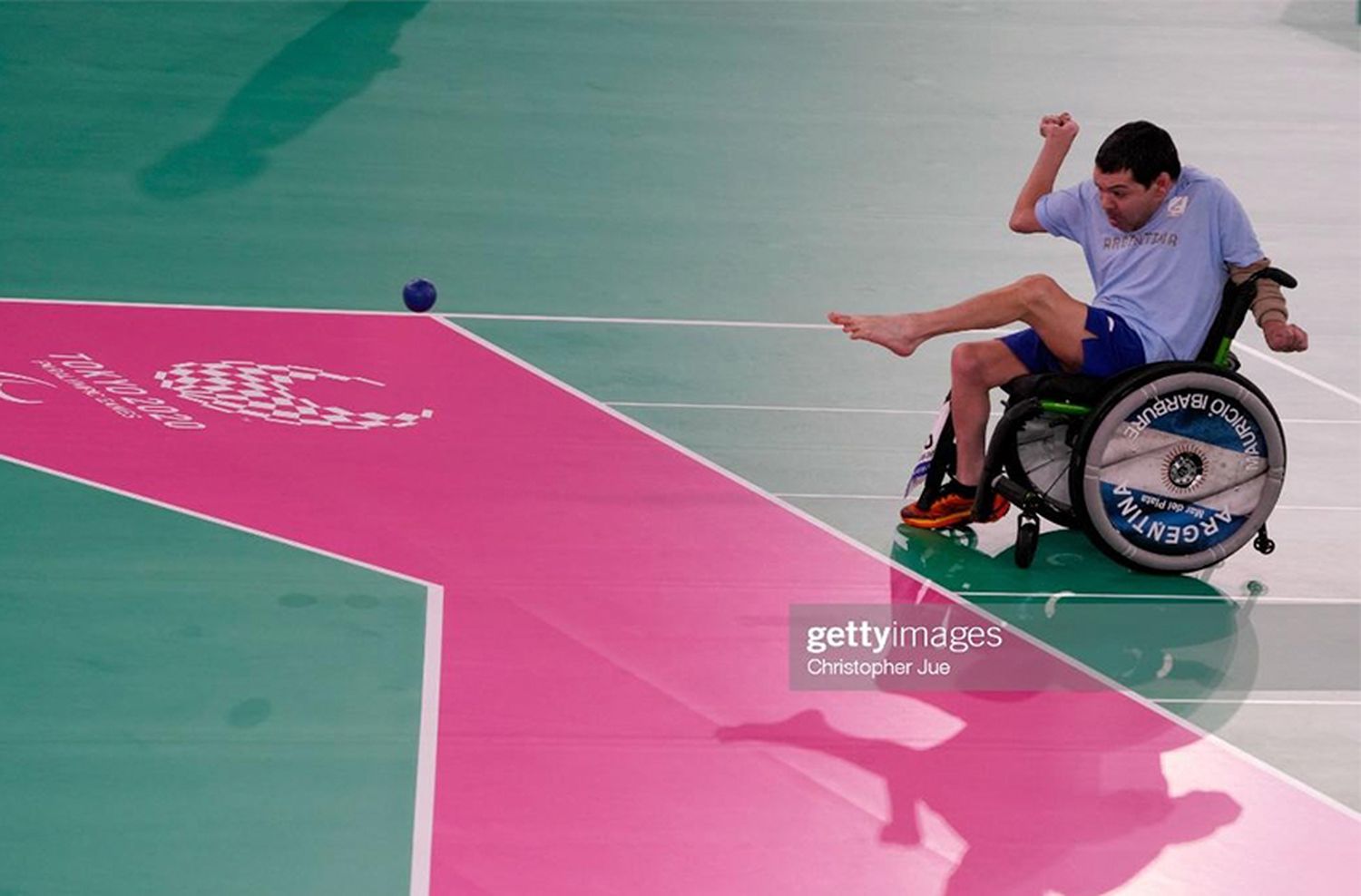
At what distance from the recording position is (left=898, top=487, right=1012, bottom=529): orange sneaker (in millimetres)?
6520

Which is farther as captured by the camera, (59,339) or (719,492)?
(59,339)

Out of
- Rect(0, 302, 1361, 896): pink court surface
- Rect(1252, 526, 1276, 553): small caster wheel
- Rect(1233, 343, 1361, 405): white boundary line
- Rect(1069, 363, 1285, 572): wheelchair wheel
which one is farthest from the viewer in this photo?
Rect(1233, 343, 1361, 405): white boundary line

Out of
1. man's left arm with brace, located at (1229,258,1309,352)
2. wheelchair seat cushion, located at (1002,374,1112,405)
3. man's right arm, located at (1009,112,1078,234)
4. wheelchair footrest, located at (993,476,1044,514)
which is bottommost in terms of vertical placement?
wheelchair footrest, located at (993,476,1044,514)

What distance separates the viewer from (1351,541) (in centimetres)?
668

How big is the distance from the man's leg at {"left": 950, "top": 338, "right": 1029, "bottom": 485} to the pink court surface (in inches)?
18.0

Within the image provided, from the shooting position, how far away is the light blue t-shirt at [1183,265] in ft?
20.4

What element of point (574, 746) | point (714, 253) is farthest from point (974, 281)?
point (574, 746)

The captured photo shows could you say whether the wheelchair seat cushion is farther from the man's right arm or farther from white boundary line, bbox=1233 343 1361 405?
white boundary line, bbox=1233 343 1361 405

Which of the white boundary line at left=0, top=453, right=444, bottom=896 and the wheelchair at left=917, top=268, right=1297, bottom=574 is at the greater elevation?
the wheelchair at left=917, top=268, right=1297, bottom=574

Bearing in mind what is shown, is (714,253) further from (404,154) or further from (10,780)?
(10,780)

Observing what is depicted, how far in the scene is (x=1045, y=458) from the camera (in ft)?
20.8

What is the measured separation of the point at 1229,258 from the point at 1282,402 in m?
1.64

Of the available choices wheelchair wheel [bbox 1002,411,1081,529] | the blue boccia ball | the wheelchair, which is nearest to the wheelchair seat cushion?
the wheelchair

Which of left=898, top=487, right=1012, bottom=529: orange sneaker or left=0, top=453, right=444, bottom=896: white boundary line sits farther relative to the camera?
left=898, top=487, right=1012, bottom=529: orange sneaker
